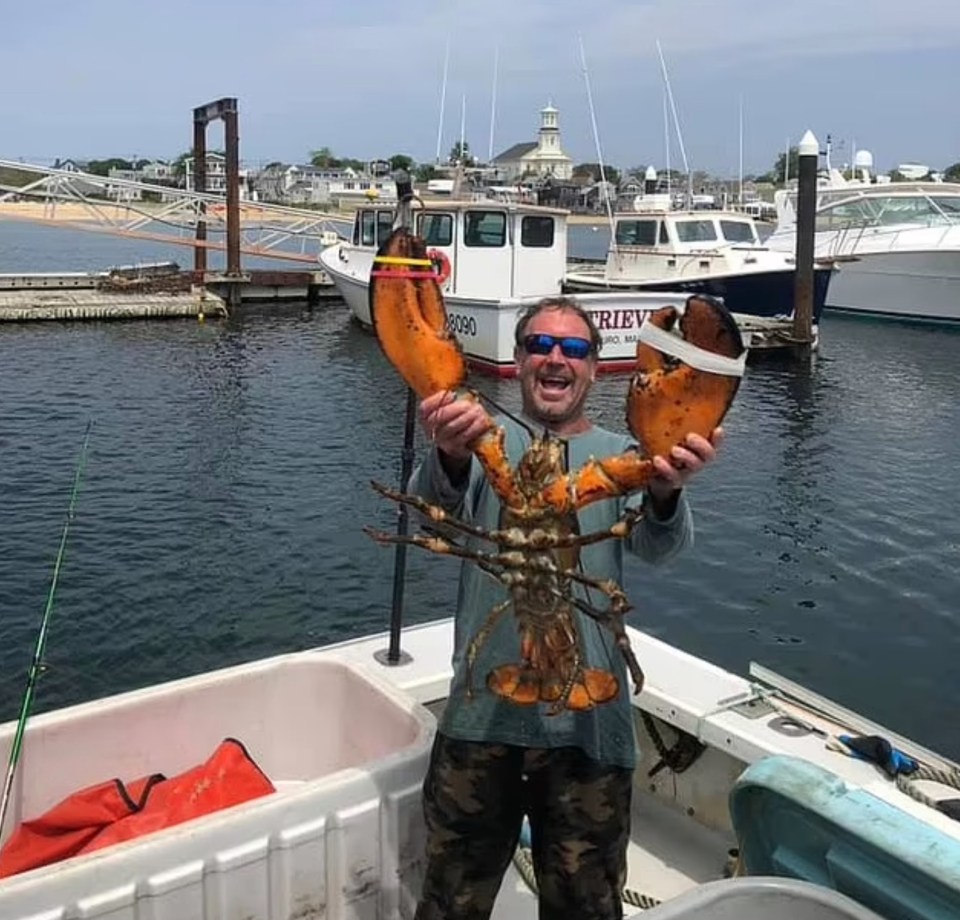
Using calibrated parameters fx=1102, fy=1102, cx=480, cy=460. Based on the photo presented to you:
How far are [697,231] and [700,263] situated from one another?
1.31 m

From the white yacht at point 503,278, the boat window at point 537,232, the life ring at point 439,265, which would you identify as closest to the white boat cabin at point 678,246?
the boat window at point 537,232

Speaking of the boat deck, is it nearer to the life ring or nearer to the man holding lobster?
the man holding lobster

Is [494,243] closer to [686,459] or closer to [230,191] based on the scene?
[230,191]

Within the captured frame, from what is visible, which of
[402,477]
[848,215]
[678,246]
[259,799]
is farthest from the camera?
[848,215]

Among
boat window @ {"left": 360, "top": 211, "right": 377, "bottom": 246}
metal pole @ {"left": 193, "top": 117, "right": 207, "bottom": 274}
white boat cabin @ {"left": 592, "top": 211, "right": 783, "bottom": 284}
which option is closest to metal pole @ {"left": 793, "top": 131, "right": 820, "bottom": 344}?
white boat cabin @ {"left": 592, "top": 211, "right": 783, "bottom": 284}

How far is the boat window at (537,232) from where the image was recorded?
2136 centimetres

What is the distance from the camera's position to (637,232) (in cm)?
2608

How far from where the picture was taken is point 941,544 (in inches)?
456

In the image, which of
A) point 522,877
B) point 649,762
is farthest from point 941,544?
point 522,877

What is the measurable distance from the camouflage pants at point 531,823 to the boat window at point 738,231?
24.6 meters

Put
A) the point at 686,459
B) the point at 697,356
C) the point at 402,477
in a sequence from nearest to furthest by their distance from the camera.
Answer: the point at 697,356, the point at 686,459, the point at 402,477

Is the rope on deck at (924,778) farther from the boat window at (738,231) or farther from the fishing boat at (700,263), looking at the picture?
the boat window at (738,231)

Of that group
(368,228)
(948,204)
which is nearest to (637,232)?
(368,228)

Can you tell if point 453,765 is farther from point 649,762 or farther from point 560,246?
Answer: point 560,246
